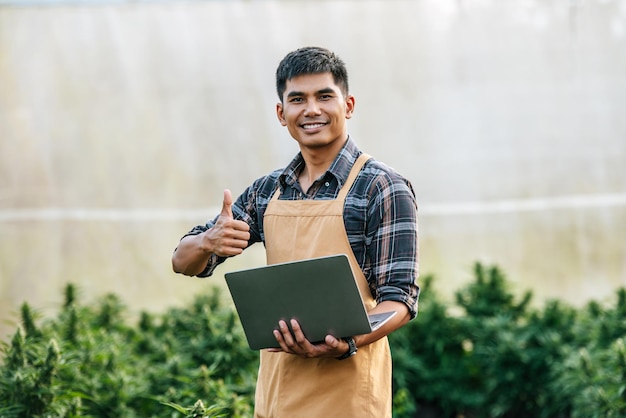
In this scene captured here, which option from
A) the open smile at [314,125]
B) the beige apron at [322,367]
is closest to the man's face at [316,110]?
the open smile at [314,125]

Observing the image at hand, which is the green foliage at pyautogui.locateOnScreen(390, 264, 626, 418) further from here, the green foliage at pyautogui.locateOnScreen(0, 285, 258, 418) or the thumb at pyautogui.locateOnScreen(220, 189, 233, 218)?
the thumb at pyautogui.locateOnScreen(220, 189, 233, 218)

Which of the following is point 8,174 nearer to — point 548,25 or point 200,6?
point 200,6

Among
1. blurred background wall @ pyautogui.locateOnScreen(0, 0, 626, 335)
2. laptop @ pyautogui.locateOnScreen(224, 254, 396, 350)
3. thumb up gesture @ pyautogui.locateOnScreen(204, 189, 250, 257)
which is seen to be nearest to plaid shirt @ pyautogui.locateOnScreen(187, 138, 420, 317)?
laptop @ pyautogui.locateOnScreen(224, 254, 396, 350)

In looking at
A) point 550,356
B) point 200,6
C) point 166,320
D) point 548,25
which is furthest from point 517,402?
point 200,6

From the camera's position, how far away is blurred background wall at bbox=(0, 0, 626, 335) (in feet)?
20.9

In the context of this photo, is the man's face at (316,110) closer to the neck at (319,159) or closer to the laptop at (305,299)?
the neck at (319,159)

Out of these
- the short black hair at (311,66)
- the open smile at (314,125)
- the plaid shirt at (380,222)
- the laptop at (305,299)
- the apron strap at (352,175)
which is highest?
the short black hair at (311,66)

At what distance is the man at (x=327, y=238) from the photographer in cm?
225

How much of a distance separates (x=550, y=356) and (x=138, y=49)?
11.1 feet

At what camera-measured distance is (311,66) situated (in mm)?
2398

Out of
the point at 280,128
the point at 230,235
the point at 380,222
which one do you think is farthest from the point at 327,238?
the point at 280,128

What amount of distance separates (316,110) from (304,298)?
502mm

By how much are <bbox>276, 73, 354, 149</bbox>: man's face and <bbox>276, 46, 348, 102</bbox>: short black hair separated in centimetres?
1

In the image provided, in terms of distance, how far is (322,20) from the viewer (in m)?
6.48
